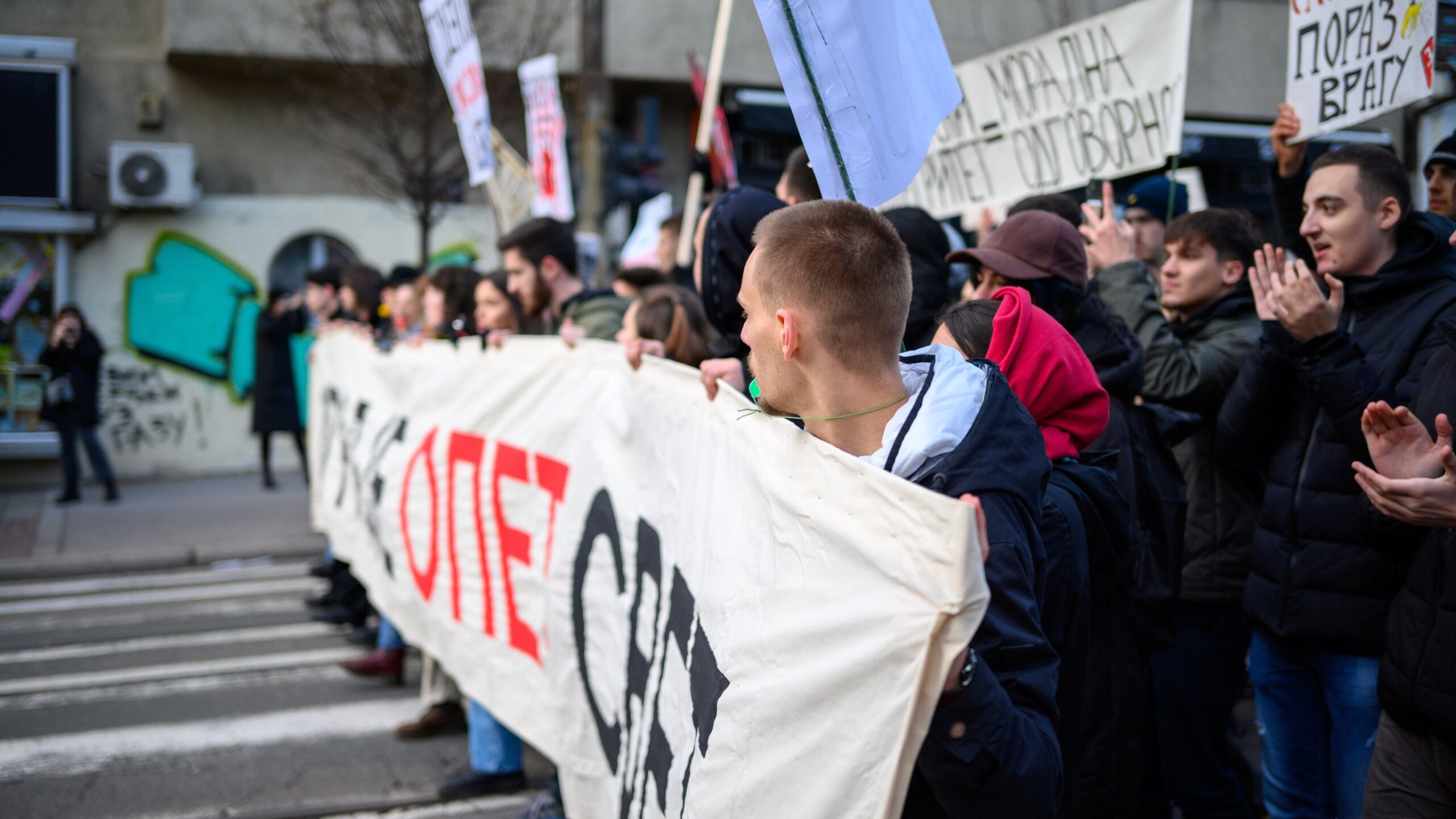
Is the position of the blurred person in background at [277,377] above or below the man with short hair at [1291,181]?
below

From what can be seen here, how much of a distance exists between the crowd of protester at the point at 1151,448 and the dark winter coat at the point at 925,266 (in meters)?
0.01

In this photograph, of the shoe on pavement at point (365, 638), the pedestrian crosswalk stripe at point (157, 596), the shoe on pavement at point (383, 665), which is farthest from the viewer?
the pedestrian crosswalk stripe at point (157, 596)

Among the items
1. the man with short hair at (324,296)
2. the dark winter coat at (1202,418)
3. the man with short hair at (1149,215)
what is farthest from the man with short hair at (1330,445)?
the man with short hair at (324,296)

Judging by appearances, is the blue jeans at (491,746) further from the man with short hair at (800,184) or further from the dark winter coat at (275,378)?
the dark winter coat at (275,378)

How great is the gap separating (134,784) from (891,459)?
13.3 ft

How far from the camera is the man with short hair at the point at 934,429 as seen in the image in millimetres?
1652

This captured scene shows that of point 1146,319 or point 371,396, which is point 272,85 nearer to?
point 371,396

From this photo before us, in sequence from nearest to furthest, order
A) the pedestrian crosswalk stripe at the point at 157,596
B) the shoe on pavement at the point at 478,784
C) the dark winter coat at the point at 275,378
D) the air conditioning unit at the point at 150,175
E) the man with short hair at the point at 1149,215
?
the shoe on pavement at the point at 478,784 < the man with short hair at the point at 1149,215 < the pedestrian crosswalk stripe at the point at 157,596 < the dark winter coat at the point at 275,378 < the air conditioning unit at the point at 150,175

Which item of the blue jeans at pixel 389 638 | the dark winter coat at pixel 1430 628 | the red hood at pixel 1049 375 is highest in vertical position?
the red hood at pixel 1049 375

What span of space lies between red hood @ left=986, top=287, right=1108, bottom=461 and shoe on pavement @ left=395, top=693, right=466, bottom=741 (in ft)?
12.0

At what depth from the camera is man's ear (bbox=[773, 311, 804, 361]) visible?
1.94 m

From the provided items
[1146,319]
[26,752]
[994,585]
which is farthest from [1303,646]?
[26,752]

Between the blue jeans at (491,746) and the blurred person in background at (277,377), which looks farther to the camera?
the blurred person in background at (277,377)

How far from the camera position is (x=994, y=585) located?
5.71ft
